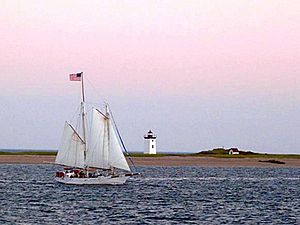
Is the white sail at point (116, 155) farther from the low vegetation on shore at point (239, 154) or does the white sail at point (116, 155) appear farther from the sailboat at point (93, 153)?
the low vegetation on shore at point (239, 154)

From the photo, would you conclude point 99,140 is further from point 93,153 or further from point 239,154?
point 239,154

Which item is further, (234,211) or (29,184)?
(29,184)

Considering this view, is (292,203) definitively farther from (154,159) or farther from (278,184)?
(154,159)

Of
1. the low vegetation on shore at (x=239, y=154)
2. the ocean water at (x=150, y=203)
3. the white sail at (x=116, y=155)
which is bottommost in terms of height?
the ocean water at (x=150, y=203)

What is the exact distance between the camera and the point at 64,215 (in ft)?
147

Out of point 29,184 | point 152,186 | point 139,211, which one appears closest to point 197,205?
point 139,211

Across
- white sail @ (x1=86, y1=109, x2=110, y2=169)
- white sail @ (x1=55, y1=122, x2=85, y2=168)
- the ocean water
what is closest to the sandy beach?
white sail @ (x1=55, y1=122, x2=85, y2=168)

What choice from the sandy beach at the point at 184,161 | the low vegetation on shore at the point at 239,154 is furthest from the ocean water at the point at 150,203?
the low vegetation on shore at the point at 239,154

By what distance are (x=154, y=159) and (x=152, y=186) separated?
→ 6370cm

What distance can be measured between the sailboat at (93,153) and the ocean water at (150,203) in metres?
1.54

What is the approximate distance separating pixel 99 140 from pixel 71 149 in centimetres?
421

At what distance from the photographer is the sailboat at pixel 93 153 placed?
233 feet

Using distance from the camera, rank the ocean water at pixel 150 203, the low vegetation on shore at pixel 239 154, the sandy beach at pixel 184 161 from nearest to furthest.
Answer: the ocean water at pixel 150 203 → the sandy beach at pixel 184 161 → the low vegetation on shore at pixel 239 154

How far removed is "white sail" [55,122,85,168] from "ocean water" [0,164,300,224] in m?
2.60
